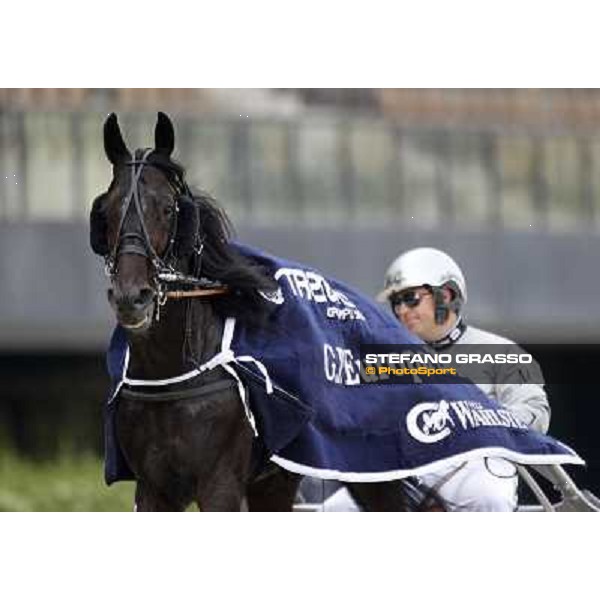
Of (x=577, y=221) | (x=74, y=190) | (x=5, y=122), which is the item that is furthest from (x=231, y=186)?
(x=577, y=221)

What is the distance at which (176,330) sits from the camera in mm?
5043

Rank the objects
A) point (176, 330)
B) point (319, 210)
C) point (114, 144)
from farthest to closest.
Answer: point (319, 210)
point (114, 144)
point (176, 330)

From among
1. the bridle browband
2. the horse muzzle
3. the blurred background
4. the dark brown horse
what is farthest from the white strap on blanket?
the blurred background

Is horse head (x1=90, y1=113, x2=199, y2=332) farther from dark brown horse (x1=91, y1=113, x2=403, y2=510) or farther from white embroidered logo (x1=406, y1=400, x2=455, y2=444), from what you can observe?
white embroidered logo (x1=406, y1=400, x2=455, y2=444)

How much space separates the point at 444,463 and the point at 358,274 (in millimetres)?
881

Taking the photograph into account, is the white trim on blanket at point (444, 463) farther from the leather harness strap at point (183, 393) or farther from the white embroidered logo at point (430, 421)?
the leather harness strap at point (183, 393)

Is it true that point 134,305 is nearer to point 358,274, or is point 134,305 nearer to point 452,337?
point 358,274

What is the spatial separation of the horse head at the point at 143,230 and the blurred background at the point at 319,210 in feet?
1.60

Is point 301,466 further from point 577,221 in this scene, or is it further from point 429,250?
point 577,221

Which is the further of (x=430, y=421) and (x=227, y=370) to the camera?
(x=430, y=421)

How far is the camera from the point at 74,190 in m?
5.62

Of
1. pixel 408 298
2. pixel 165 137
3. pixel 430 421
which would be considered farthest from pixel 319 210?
pixel 430 421

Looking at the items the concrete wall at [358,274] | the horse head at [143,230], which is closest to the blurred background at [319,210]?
the concrete wall at [358,274]

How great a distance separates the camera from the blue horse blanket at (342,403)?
209 inches
